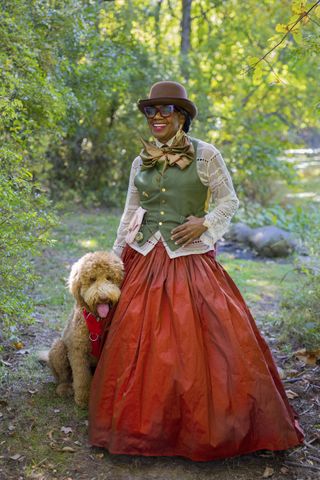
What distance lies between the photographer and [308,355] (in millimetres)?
4641

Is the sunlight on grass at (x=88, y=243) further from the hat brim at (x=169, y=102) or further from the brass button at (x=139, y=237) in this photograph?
the hat brim at (x=169, y=102)

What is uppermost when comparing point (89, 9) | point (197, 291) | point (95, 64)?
point (89, 9)

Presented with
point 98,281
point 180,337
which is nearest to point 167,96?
point 98,281

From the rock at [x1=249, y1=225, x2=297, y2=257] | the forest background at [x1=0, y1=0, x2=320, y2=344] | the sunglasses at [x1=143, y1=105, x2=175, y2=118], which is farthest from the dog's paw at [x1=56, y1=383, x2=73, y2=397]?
the rock at [x1=249, y1=225, x2=297, y2=257]

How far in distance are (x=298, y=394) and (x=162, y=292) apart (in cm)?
150

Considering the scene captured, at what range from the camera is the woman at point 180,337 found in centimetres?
293

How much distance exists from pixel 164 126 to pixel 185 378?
1.43m

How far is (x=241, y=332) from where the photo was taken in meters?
3.07

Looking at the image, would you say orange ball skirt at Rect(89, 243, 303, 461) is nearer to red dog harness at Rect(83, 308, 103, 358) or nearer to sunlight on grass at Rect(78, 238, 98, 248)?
red dog harness at Rect(83, 308, 103, 358)

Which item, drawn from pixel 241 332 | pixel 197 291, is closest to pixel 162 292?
pixel 197 291

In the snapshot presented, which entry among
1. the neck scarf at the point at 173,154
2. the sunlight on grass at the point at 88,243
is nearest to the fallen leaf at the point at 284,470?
the neck scarf at the point at 173,154

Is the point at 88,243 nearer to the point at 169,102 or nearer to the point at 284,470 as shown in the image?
the point at 169,102

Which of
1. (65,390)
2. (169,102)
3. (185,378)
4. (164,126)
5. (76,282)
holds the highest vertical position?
(169,102)

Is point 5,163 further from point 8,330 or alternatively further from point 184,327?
point 184,327
